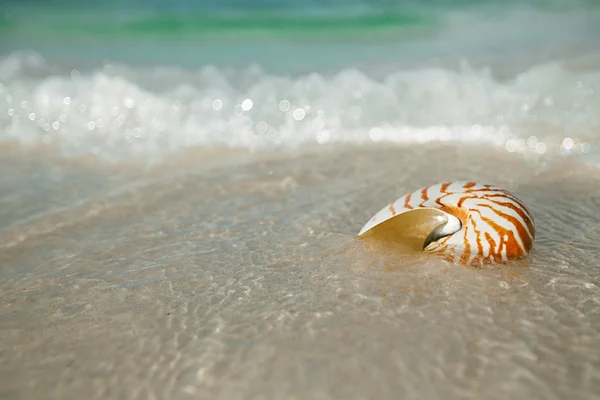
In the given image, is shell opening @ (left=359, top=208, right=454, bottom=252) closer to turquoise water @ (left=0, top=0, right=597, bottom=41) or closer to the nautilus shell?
the nautilus shell

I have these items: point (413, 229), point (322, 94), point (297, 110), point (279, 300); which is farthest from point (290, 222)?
point (322, 94)

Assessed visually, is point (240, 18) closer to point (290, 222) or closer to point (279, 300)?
point (290, 222)

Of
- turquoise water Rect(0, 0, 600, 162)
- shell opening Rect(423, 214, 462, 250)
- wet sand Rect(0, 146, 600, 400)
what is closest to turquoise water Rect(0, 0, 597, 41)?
turquoise water Rect(0, 0, 600, 162)

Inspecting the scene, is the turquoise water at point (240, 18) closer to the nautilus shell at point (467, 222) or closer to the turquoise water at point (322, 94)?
the turquoise water at point (322, 94)

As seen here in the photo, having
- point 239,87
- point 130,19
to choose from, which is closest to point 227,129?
point 239,87

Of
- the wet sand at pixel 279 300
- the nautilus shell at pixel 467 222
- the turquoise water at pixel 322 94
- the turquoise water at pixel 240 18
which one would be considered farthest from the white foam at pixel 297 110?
the turquoise water at pixel 240 18

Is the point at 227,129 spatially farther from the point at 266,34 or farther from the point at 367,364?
the point at 266,34
